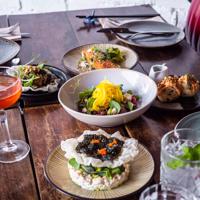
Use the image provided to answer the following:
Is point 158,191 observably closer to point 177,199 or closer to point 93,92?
point 177,199

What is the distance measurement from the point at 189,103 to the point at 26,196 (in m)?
0.52

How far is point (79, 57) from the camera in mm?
1441

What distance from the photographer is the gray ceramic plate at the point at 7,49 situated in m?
1.44

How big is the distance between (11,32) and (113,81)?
602mm

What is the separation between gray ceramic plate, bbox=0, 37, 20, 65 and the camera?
1440 mm

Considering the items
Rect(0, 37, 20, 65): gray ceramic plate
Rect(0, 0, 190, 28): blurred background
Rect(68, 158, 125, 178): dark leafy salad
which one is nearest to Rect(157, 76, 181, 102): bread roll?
Rect(68, 158, 125, 178): dark leafy salad

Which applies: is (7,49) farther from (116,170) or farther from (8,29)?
(116,170)

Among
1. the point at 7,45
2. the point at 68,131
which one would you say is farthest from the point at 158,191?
the point at 7,45

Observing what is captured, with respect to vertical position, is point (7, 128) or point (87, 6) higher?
point (7, 128)

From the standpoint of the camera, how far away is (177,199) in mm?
750

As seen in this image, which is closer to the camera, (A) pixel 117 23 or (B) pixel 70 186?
(B) pixel 70 186

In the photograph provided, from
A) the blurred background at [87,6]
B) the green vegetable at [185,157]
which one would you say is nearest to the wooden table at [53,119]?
the green vegetable at [185,157]

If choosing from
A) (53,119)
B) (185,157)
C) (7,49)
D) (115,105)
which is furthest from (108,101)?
(7,49)

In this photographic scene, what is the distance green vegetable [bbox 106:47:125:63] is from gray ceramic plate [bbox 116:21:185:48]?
13 centimetres
